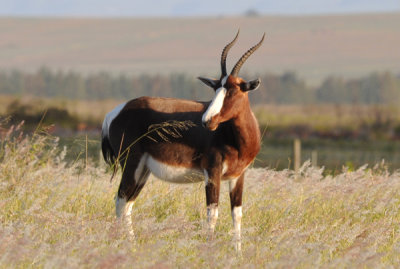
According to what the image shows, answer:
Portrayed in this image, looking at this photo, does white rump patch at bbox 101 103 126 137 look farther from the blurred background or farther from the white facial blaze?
the blurred background

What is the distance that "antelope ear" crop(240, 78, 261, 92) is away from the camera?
26.1 ft

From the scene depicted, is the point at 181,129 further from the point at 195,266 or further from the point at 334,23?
the point at 334,23

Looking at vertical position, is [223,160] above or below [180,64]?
above

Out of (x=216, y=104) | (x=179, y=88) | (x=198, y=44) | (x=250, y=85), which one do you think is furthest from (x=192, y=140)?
(x=198, y=44)

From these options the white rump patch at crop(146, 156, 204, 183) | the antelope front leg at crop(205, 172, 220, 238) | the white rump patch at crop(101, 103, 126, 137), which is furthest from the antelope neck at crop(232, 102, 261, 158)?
the white rump patch at crop(101, 103, 126, 137)

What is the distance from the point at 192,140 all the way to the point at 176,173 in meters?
0.42

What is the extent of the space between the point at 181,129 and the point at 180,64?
162652 millimetres

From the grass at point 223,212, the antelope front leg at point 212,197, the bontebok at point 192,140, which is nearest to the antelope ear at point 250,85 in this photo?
the bontebok at point 192,140

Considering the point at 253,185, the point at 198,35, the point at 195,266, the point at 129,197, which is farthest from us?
the point at 198,35

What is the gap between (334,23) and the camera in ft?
618

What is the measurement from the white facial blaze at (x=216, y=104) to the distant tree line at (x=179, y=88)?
12048cm

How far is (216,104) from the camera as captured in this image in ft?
25.7

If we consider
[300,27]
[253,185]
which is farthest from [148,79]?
[253,185]

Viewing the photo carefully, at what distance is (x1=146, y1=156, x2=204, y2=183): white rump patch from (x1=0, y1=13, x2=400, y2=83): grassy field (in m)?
149
